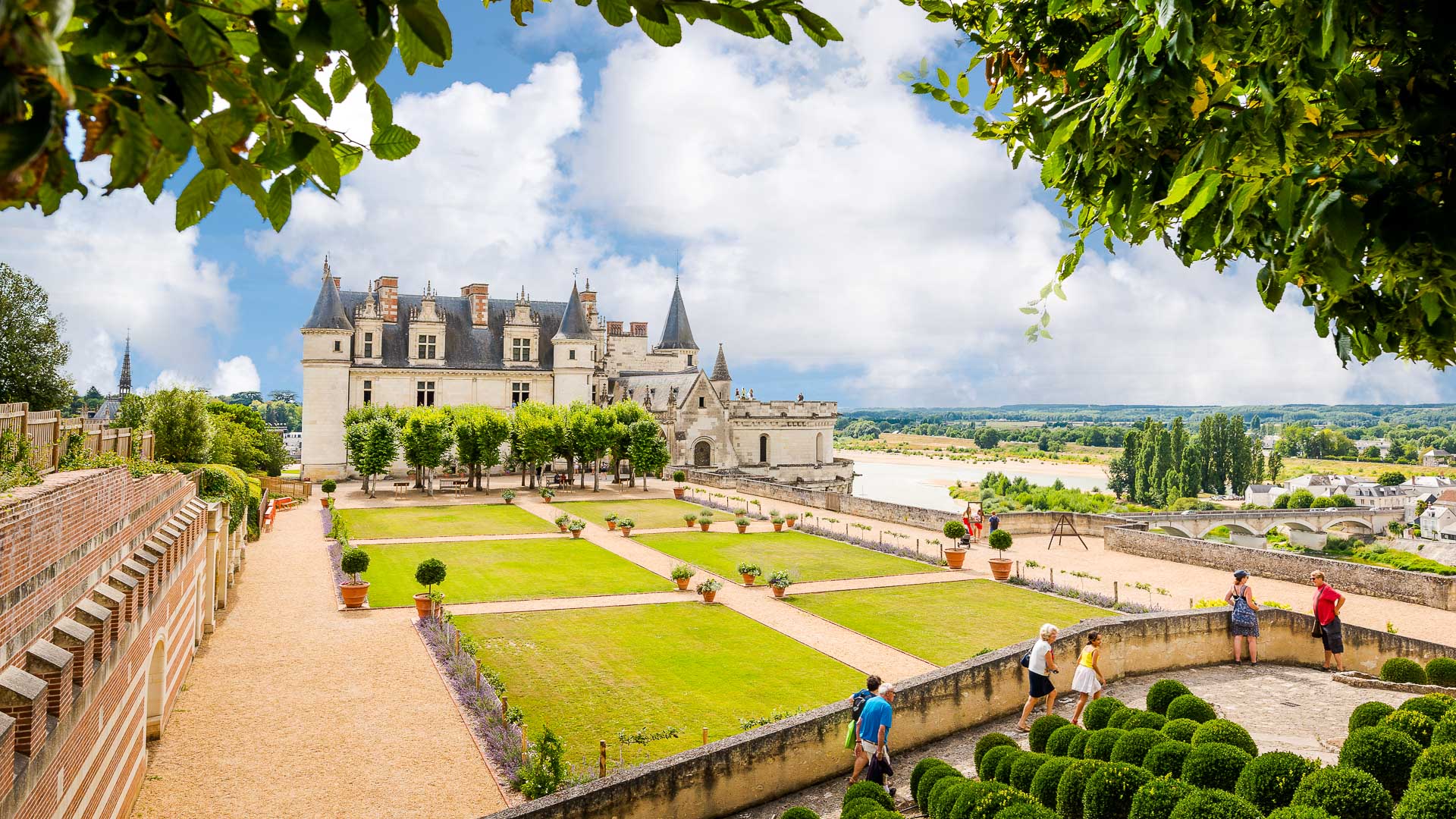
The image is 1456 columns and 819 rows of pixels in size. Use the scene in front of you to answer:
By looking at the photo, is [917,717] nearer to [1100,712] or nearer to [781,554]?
[1100,712]

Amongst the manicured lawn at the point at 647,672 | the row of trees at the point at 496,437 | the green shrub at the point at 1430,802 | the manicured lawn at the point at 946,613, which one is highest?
the row of trees at the point at 496,437

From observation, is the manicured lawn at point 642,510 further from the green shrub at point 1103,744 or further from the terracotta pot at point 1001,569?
the green shrub at point 1103,744

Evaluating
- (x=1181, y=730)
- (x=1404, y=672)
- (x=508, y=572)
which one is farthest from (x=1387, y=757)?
(x=508, y=572)

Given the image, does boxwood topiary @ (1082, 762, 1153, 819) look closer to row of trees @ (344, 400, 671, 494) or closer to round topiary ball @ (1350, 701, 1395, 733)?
round topiary ball @ (1350, 701, 1395, 733)

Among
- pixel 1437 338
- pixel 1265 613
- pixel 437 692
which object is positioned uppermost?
pixel 1437 338

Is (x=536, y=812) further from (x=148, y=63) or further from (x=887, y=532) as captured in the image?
(x=887, y=532)

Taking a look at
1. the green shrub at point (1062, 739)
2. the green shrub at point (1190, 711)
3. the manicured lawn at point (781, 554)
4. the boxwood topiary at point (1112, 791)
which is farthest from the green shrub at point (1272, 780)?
the manicured lawn at point (781, 554)

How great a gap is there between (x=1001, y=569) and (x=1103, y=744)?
13967 millimetres

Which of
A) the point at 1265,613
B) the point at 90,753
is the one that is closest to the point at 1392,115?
the point at 90,753

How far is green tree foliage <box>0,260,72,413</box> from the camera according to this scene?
113 ft

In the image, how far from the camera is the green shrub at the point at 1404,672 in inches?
502

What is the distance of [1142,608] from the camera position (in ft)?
60.3

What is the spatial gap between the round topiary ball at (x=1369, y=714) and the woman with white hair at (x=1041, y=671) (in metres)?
3.46

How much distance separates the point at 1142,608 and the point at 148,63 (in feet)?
66.6
